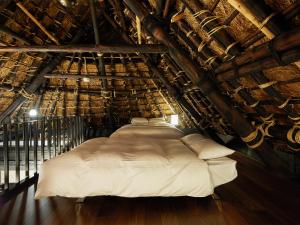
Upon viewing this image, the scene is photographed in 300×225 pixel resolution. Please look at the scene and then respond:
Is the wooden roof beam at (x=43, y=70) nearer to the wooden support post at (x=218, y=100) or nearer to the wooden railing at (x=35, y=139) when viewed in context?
the wooden railing at (x=35, y=139)

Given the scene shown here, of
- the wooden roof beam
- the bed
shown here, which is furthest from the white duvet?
the wooden roof beam

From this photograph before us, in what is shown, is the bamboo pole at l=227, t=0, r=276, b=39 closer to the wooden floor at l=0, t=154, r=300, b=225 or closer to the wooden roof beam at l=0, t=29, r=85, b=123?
the wooden floor at l=0, t=154, r=300, b=225

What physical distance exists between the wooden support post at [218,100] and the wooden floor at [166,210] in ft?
1.41

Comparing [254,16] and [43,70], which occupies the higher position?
[43,70]

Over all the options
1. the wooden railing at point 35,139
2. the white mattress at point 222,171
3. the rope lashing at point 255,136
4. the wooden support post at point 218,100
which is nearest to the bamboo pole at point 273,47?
the wooden support post at point 218,100

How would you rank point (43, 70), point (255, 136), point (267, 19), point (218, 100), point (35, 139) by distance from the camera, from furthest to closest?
point (43, 70), point (35, 139), point (218, 100), point (255, 136), point (267, 19)

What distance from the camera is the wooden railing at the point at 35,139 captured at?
231cm

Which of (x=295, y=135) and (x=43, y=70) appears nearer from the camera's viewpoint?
(x=295, y=135)

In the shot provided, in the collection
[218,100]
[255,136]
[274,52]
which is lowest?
[255,136]

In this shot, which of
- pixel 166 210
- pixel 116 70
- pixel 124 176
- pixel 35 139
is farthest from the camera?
Result: pixel 116 70

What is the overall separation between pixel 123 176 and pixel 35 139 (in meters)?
1.72

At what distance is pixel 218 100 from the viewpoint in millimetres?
2424

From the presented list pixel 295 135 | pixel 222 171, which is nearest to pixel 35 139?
pixel 222 171

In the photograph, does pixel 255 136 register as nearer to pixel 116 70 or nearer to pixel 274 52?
pixel 274 52
